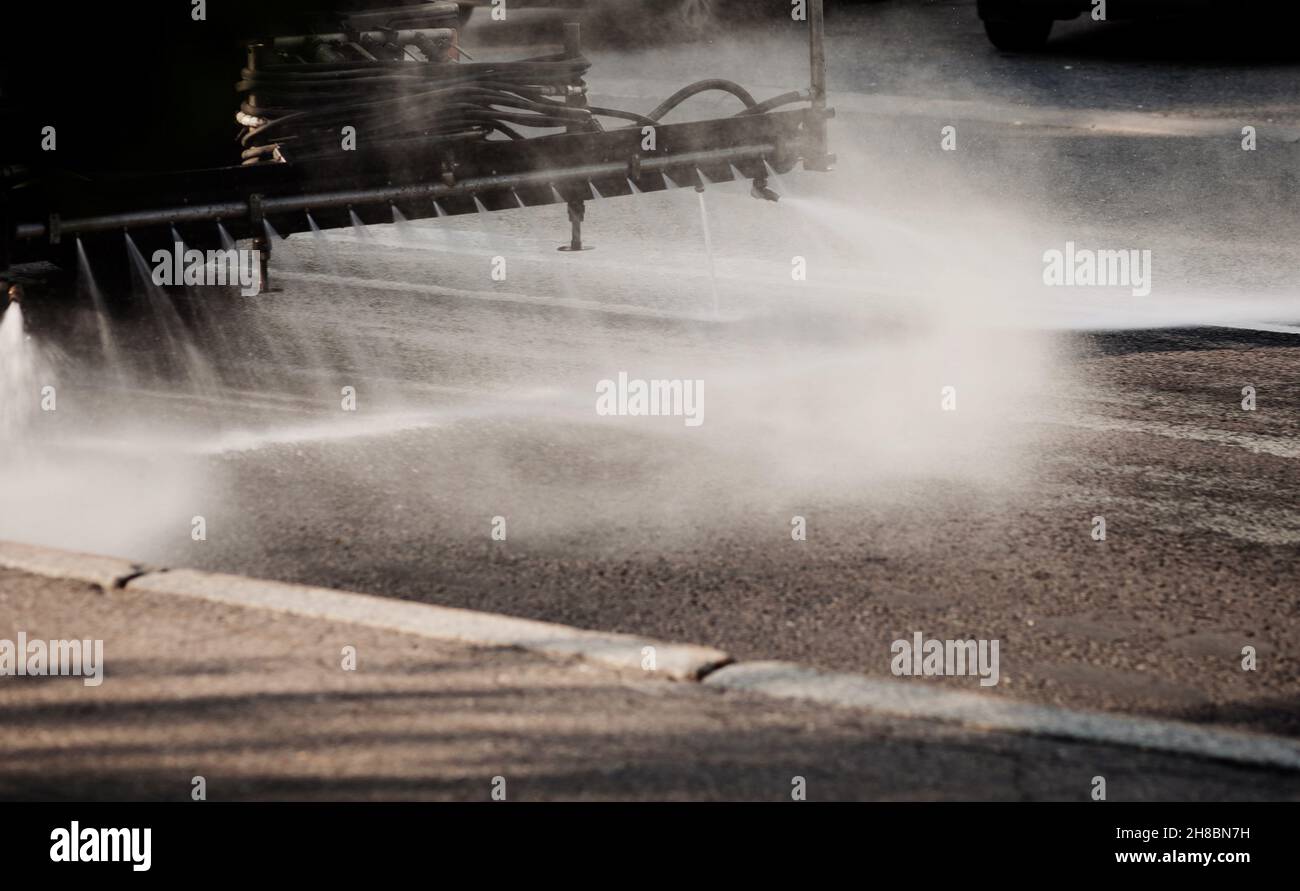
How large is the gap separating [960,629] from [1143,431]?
2.08m

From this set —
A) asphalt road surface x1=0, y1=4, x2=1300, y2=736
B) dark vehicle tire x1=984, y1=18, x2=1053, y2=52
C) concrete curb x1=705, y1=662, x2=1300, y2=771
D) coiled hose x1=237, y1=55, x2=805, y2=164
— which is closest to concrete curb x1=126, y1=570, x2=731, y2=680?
concrete curb x1=705, y1=662, x2=1300, y2=771

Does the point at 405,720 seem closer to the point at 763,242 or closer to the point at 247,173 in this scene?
the point at 247,173

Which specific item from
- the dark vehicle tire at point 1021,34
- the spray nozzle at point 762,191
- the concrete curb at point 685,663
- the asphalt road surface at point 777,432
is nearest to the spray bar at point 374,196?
the spray nozzle at point 762,191

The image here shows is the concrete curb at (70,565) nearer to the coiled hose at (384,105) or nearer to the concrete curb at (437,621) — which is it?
the concrete curb at (437,621)

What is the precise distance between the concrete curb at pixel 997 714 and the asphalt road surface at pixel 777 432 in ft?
0.53

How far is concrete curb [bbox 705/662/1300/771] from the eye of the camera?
3959 mm

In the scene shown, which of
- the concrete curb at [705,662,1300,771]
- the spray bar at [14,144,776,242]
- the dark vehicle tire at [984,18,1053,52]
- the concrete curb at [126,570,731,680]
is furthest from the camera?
the dark vehicle tire at [984,18,1053,52]

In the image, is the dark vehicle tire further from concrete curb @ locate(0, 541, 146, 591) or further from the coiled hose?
concrete curb @ locate(0, 541, 146, 591)

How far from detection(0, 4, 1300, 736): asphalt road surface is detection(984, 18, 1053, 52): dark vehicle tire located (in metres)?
5.79

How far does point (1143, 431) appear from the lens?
648 centimetres

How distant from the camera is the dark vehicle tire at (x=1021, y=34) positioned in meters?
16.9

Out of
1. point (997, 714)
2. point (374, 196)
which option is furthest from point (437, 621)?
point (374, 196)
